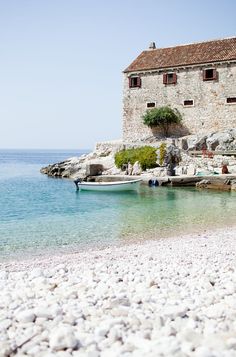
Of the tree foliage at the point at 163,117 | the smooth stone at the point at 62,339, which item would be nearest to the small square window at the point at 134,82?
the tree foliage at the point at 163,117

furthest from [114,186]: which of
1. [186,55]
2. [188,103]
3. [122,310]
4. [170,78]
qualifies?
[122,310]

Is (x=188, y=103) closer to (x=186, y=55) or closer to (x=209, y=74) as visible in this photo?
(x=209, y=74)

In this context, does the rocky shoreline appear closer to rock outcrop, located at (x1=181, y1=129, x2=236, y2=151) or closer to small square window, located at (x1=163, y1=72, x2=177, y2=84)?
rock outcrop, located at (x1=181, y1=129, x2=236, y2=151)

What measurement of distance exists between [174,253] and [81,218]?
8.33 metres

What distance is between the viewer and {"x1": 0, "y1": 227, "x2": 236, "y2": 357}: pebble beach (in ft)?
15.8

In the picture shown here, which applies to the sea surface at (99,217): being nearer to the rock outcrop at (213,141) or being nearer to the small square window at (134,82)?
the rock outcrop at (213,141)

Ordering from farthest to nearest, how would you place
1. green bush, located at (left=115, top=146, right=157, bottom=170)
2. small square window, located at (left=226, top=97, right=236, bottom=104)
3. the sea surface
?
small square window, located at (left=226, top=97, right=236, bottom=104) < green bush, located at (left=115, top=146, right=157, bottom=170) < the sea surface

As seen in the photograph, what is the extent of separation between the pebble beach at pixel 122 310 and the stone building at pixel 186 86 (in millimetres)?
29710

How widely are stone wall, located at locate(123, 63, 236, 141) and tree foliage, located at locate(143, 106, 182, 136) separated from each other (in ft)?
2.23

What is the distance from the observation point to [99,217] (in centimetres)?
1866

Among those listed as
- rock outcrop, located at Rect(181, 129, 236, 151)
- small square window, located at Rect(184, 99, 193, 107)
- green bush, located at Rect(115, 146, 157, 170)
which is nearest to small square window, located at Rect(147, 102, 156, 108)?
small square window, located at Rect(184, 99, 193, 107)

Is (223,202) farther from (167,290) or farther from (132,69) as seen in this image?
(132,69)

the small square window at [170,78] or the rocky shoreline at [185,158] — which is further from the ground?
the small square window at [170,78]

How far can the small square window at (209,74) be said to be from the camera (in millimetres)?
36406
